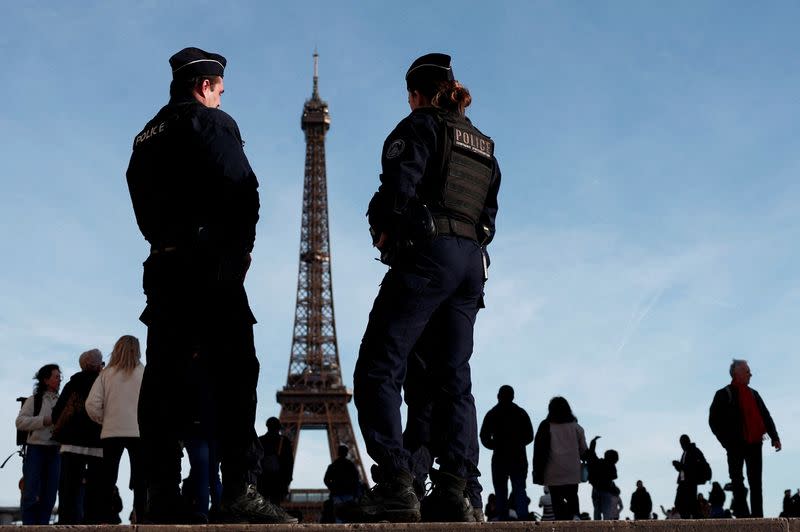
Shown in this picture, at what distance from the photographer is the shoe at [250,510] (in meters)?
4.48

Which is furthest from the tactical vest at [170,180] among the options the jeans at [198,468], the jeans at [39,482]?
the jeans at [39,482]

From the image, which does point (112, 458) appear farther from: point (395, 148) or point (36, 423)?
point (395, 148)

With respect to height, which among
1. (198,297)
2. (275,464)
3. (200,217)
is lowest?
(275,464)

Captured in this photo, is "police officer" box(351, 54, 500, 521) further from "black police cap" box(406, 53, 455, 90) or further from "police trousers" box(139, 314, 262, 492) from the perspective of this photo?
"police trousers" box(139, 314, 262, 492)

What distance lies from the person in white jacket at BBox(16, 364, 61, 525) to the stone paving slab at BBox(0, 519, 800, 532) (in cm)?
498

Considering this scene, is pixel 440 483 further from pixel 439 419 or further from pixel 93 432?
pixel 93 432

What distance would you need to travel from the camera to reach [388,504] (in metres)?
4.65

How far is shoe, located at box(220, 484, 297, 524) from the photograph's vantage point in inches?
176

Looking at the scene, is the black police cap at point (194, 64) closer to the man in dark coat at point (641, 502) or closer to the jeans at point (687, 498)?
the jeans at point (687, 498)

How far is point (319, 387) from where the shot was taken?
56438 mm

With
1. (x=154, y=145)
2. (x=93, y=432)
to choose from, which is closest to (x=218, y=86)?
(x=154, y=145)

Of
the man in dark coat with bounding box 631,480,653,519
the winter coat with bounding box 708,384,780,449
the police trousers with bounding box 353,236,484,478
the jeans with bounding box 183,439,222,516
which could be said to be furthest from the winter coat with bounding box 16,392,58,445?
the man in dark coat with bounding box 631,480,653,519

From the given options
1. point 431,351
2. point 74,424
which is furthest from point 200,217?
point 74,424

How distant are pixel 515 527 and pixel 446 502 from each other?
0.68m
